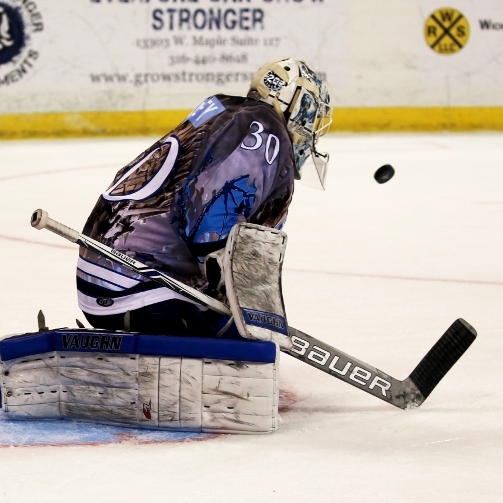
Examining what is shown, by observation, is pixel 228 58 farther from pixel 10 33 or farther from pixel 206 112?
pixel 206 112

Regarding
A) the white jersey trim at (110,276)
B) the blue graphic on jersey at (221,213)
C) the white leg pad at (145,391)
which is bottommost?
the white leg pad at (145,391)

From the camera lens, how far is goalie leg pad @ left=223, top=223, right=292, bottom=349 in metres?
2.07

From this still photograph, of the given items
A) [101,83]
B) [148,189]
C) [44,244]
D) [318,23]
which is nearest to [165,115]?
[101,83]

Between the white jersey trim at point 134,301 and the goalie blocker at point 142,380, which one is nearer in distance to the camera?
the goalie blocker at point 142,380

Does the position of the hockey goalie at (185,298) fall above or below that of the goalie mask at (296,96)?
below

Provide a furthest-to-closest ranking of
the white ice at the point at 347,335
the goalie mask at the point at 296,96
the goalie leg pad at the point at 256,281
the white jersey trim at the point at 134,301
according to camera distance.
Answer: the goalie mask at the point at 296,96 < the white jersey trim at the point at 134,301 < the goalie leg pad at the point at 256,281 < the white ice at the point at 347,335

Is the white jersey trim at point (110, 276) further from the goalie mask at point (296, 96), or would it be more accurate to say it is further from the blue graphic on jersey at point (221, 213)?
the goalie mask at point (296, 96)

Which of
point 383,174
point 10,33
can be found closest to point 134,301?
point 383,174

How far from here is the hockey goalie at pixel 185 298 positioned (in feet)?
6.95

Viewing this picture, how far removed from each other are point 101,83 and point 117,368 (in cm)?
665

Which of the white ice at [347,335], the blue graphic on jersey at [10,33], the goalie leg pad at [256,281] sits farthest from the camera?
the blue graphic on jersey at [10,33]

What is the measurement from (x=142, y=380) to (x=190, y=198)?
1.19 feet

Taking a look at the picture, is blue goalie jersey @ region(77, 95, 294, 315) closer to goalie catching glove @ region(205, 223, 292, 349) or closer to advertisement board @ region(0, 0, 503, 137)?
goalie catching glove @ region(205, 223, 292, 349)

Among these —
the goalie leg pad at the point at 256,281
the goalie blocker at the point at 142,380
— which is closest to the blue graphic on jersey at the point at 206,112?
the goalie leg pad at the point at 256,281
